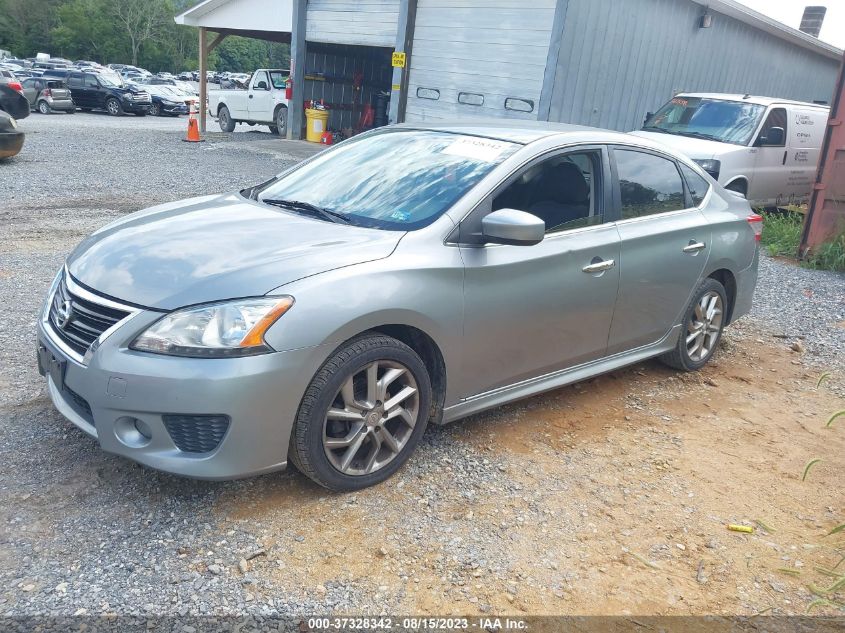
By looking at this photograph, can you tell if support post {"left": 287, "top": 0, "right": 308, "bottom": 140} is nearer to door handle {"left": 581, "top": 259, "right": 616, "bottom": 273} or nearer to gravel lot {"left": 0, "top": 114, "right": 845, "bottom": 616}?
gravel lot {"left": 0, "top": 114, "right": 845, "bottom": 616}

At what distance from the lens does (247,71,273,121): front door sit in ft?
72.0

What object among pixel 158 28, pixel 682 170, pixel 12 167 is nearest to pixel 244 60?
pixel 158 28

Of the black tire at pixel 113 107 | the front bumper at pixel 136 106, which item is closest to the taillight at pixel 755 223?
the front bumper at pixel 136 106

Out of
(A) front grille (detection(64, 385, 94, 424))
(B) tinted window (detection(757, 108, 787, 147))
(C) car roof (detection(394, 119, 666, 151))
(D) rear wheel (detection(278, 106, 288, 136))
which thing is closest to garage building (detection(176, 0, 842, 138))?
(D) rear wheel (detection(278, 106, 288, 136))

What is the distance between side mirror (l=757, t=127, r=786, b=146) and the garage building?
345 cm

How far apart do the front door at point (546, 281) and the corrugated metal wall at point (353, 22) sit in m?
13.4

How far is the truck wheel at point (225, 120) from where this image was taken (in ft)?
75.1

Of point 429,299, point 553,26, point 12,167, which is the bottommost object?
point 12,167

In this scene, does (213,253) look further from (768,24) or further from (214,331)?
(768,24)

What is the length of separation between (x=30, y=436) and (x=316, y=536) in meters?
1.60

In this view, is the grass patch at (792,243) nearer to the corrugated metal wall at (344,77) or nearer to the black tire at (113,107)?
the corrugated metal wall at (344,77)

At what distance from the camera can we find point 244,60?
80312 mm

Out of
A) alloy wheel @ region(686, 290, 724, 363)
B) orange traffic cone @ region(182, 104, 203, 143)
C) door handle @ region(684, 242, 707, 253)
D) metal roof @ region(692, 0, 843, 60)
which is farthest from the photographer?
orange traffic cone @ region(182, 104, 203, 143)

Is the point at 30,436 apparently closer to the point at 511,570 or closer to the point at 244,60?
the point at 511,570
